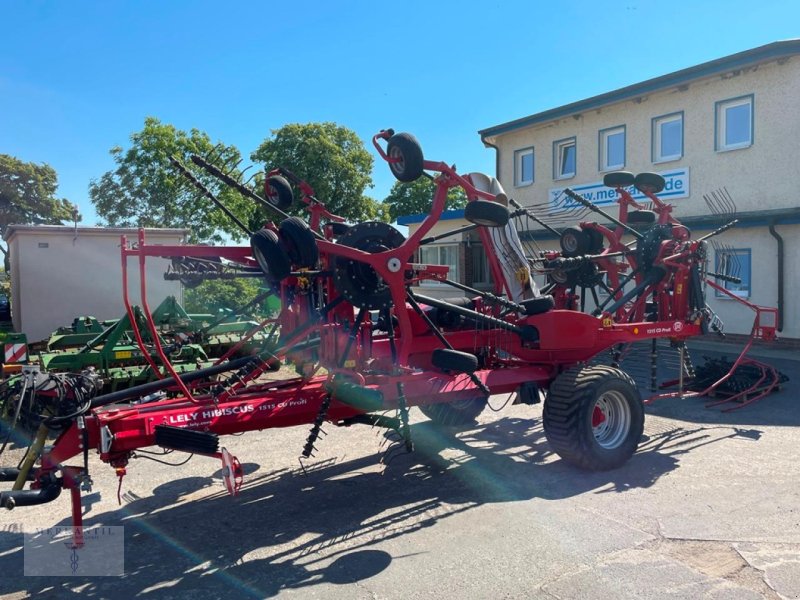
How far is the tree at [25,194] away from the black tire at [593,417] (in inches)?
1501

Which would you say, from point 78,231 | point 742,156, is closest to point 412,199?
point 742,156

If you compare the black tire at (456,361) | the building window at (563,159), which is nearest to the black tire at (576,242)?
the black tire at (456,361)

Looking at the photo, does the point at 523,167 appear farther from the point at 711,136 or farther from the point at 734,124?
the point at 734,124

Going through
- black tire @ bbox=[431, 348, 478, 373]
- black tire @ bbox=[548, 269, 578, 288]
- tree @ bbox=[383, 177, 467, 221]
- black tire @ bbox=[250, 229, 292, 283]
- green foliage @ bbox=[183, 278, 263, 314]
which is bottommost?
black tire @ bbox=[431, 348, 478, 373]

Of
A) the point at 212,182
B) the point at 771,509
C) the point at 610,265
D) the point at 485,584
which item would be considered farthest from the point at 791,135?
the point at 212,182

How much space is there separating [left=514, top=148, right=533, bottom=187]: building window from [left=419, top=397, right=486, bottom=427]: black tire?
12.9 m

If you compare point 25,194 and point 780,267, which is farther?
point 25,194

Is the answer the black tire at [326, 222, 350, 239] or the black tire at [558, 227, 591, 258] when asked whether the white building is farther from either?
the black tire at [326, 222, 350, 239]

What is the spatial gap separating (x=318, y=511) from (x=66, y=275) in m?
11.2

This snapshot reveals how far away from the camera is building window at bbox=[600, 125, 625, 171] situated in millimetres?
16688

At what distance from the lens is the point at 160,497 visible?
5293mm

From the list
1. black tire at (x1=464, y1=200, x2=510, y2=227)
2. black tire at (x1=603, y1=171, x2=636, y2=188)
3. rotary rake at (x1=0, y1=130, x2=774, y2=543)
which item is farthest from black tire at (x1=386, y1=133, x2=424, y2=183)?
black tire at (x1=603, y1=171, x2=636, y2=188)

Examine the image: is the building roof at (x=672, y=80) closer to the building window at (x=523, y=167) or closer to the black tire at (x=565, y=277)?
the building window at (x=523, y=167)

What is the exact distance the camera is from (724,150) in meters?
14.4
